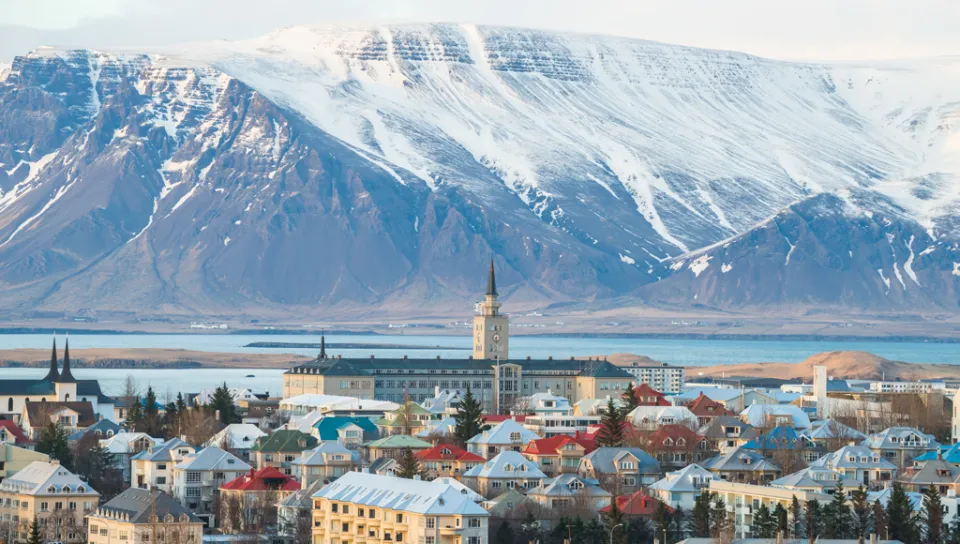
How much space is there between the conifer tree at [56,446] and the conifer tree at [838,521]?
30921 millimetres

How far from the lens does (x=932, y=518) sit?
7675 centimetres

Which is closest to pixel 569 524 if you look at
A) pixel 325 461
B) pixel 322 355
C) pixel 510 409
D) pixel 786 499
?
pixel 786 499

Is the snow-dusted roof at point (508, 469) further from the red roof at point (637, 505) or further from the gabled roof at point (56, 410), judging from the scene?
the gabled roof at point (56, 410)

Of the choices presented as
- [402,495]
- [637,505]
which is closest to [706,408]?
[637,505]

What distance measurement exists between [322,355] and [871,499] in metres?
94.2

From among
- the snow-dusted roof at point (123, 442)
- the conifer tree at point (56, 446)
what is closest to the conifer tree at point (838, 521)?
the conifer tree at point (56, 446)

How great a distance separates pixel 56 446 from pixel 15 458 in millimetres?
4448

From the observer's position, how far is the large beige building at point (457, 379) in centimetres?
15838

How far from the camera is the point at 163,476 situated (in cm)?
9388

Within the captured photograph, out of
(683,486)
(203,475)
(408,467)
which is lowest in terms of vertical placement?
(683,486)

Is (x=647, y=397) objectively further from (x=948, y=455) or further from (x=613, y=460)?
(x=613, y=460)

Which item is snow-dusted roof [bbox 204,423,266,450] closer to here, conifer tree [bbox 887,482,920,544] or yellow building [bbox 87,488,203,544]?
yellow building [bbox 87,488,203,544]

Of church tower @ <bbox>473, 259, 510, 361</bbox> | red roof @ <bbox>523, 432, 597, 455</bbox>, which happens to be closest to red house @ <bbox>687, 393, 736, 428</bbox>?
red roof @ <bbox>523, 432, 597, 455</bbox>

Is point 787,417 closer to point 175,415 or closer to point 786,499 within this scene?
point 175,415
